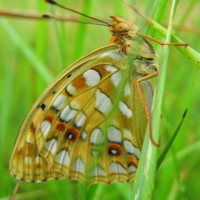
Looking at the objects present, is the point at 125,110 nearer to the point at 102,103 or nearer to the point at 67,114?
the point at 102,103

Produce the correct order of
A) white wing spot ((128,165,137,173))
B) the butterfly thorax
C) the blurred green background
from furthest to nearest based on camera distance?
the blurred green background → white wing spot ((128,165,137,173)) → the butterfly thorax

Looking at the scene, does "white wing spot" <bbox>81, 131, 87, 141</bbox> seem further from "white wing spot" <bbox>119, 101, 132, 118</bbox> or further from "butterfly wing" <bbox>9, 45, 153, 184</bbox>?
"white wing spot" <bbox>119, 101, 132, 118</bbox>

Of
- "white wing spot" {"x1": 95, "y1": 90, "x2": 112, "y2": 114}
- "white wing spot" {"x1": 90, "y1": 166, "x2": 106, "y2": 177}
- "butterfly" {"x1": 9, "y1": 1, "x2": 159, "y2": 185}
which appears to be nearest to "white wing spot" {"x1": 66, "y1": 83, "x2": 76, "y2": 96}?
"butterfly" {"x1": 9, "y1": 1, "x2": 159, "y2": 185}

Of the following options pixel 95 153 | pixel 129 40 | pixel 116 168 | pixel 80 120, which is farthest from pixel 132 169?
pixel 129 40

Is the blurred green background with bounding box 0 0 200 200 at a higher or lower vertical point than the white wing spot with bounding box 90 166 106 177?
higher

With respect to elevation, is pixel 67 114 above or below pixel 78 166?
above

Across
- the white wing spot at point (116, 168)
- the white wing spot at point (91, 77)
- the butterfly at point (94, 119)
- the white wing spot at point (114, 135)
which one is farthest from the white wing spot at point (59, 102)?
the white wing spot at point (116, 168)

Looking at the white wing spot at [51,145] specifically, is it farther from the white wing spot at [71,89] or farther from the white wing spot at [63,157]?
the white wing spot at [71,89]
